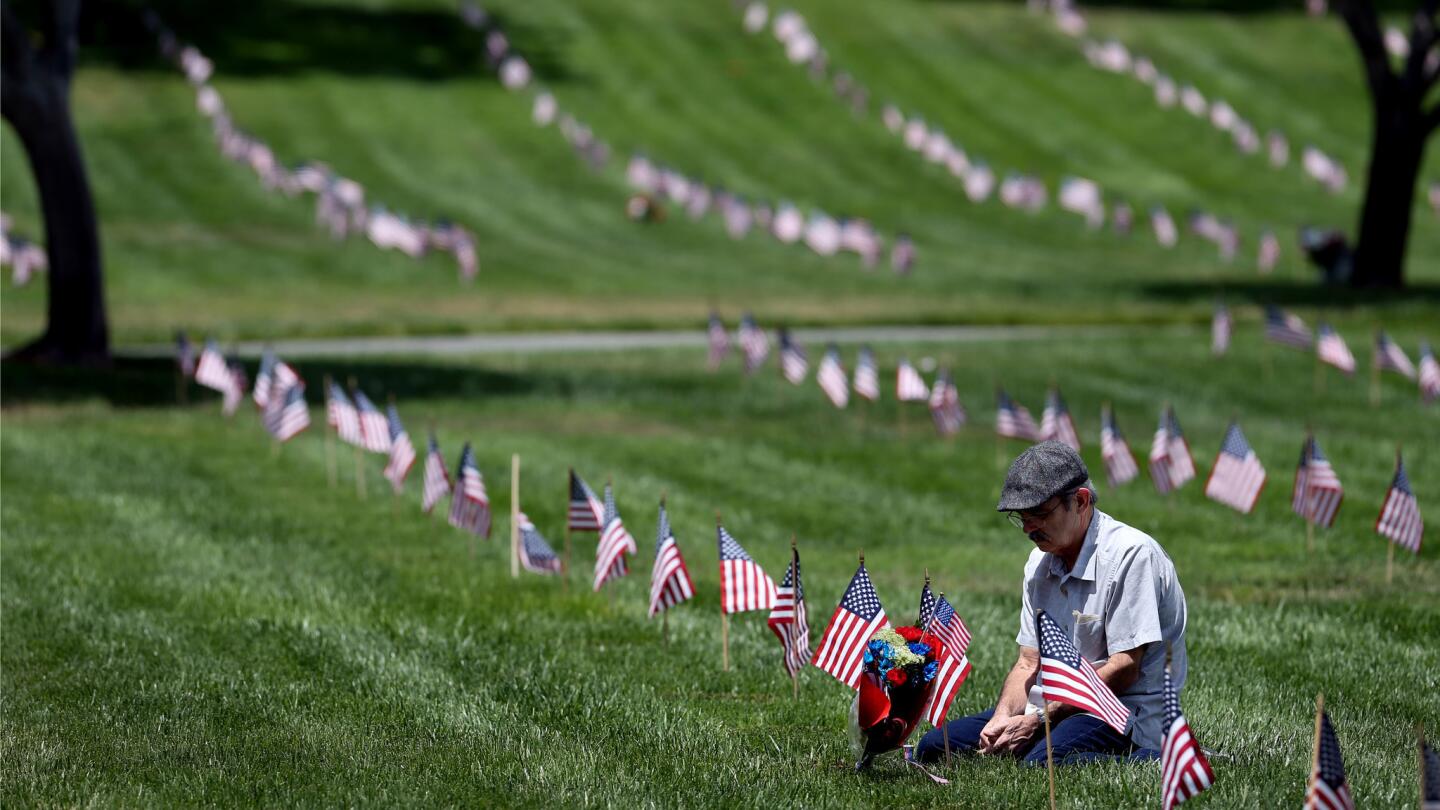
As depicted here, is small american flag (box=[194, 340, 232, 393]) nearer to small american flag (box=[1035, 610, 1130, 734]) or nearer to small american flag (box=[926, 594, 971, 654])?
small american flag (box=[926, 594, 971, 654])

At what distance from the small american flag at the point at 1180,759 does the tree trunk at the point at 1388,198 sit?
30.7 metres

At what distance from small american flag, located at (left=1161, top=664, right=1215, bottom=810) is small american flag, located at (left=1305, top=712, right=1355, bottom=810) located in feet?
1.80

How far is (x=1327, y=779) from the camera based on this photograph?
6.48 metres

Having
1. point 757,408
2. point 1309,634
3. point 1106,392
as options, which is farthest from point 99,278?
point 1309,634

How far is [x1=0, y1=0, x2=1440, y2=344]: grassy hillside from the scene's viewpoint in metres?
39.1

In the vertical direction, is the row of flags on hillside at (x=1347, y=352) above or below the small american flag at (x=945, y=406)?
above

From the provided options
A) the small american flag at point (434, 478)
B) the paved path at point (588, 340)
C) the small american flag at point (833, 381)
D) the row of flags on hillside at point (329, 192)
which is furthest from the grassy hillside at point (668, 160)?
the small american flag at point (434, 478)

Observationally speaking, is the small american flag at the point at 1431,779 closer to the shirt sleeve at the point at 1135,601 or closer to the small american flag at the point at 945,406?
the shirt sleeve at the point at 1135,601

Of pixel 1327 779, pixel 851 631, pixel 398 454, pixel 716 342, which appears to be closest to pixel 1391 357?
pixel 716 342

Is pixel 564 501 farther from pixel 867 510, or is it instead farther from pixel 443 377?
pixel 443 377

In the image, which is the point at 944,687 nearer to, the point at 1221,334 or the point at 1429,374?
the point at 1429,374

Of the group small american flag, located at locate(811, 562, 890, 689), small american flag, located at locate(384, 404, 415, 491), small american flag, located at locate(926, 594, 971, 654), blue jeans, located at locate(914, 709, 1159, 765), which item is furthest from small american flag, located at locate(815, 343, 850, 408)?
blue jeans, located at locate(914, 709, 1159, 765)

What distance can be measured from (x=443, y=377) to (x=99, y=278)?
15.8ft

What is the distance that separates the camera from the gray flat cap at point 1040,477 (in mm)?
7867
